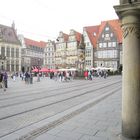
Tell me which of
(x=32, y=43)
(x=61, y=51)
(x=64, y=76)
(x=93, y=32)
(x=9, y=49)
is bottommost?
(x=64, y=76)

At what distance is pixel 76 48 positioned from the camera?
70.8m

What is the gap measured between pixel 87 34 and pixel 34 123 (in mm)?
63120

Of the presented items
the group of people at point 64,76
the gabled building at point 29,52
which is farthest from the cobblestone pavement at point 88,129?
the gabled building at point 29,52

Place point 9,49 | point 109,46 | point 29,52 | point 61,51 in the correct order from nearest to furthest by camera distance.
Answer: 1. point 109,46
2. point 61,51
3. point 9,49
4. point 29,52

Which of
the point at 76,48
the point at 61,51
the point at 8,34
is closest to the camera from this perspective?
the point at 76,48

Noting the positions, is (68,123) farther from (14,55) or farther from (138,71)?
(14,55)

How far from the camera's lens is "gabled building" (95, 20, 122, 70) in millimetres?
63812

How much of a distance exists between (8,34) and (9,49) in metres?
5.32

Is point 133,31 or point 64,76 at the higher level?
point 133,31

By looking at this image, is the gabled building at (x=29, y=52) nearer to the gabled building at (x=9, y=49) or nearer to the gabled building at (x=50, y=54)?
the gabled building at (x=50, y=54)

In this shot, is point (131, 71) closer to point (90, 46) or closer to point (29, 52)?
point (90, 46)

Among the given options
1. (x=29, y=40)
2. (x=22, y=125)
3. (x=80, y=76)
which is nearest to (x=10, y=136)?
(x=22, y=125)

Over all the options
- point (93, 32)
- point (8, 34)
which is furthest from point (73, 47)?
point (8, 34)

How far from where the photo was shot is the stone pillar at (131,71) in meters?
4.95
